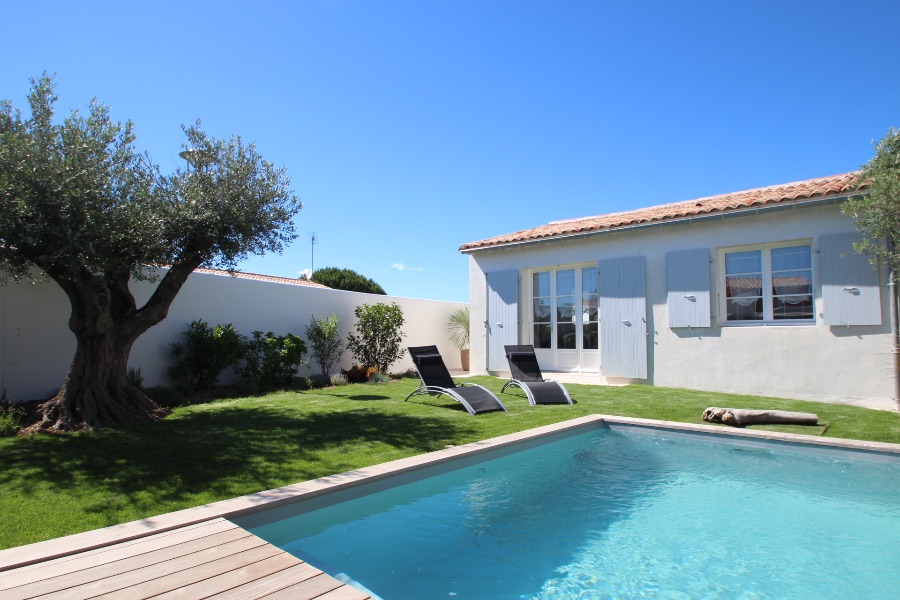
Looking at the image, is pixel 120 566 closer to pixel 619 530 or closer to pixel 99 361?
pixel 619 530

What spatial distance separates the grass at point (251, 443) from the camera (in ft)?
13.0

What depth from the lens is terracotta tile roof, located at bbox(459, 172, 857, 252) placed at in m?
9.22

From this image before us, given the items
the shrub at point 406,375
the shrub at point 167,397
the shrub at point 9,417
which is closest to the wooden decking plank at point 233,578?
the shrub at point 9,417

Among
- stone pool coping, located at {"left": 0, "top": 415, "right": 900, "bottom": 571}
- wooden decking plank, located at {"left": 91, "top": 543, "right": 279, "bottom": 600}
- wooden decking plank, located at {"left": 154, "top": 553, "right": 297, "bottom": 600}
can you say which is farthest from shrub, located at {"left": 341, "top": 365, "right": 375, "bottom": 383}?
wooden decking plank, located at {"left": 154, "top": 553, "right": 297, "bottom": 600}

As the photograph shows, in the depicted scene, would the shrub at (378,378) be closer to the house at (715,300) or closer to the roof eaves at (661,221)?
the house at (715,300)

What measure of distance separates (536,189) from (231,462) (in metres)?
12.6

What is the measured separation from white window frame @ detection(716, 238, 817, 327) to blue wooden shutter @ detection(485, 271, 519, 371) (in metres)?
4.68

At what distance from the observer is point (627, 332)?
37.1 feet

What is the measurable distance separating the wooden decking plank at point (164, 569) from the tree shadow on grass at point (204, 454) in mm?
1021

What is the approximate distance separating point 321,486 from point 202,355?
23.5ft

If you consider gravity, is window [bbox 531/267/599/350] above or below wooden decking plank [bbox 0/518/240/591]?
above

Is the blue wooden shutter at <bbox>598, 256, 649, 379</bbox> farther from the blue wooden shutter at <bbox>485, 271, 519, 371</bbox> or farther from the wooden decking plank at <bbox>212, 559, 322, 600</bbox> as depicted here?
the wooden decking plank at <bbox>212, 559, 322, 600</bbox>

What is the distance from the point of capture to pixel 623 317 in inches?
448

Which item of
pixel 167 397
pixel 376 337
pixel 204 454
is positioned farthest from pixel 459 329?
pixel 204 454
